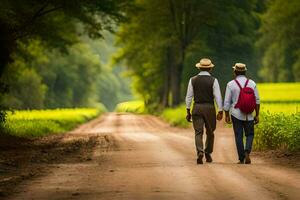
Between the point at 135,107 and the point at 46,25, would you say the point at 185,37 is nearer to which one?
the point at 46,25

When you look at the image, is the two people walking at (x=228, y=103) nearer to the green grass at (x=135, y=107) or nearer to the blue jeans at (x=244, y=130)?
the blue jeans at (x=244, y=130)

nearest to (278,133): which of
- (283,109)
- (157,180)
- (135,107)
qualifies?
(157,180)

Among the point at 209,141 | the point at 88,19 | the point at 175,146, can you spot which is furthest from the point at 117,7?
the point at 209,141

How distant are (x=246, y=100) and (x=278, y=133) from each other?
3.60 m

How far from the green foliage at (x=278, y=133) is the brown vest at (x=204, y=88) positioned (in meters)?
3.22

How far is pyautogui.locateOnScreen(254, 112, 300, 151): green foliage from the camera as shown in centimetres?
1633

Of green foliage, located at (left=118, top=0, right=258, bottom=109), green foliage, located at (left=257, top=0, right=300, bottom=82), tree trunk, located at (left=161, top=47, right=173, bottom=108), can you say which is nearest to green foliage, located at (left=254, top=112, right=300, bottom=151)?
green foliage, located at (left=118, top=0, right=258, bottom=109)

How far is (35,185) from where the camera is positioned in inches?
408

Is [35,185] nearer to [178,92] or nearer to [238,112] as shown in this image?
[238,112]

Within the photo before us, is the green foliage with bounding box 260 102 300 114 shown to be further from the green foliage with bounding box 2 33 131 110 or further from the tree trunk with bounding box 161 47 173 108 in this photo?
the green foliage with bounding box 2 33 131 110

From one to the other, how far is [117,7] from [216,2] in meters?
22.6

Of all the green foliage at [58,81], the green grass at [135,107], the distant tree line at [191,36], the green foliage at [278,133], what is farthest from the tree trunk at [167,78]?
the green foliage at [278,133]

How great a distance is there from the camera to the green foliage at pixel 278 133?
16.3m

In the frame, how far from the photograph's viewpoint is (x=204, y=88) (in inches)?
554
